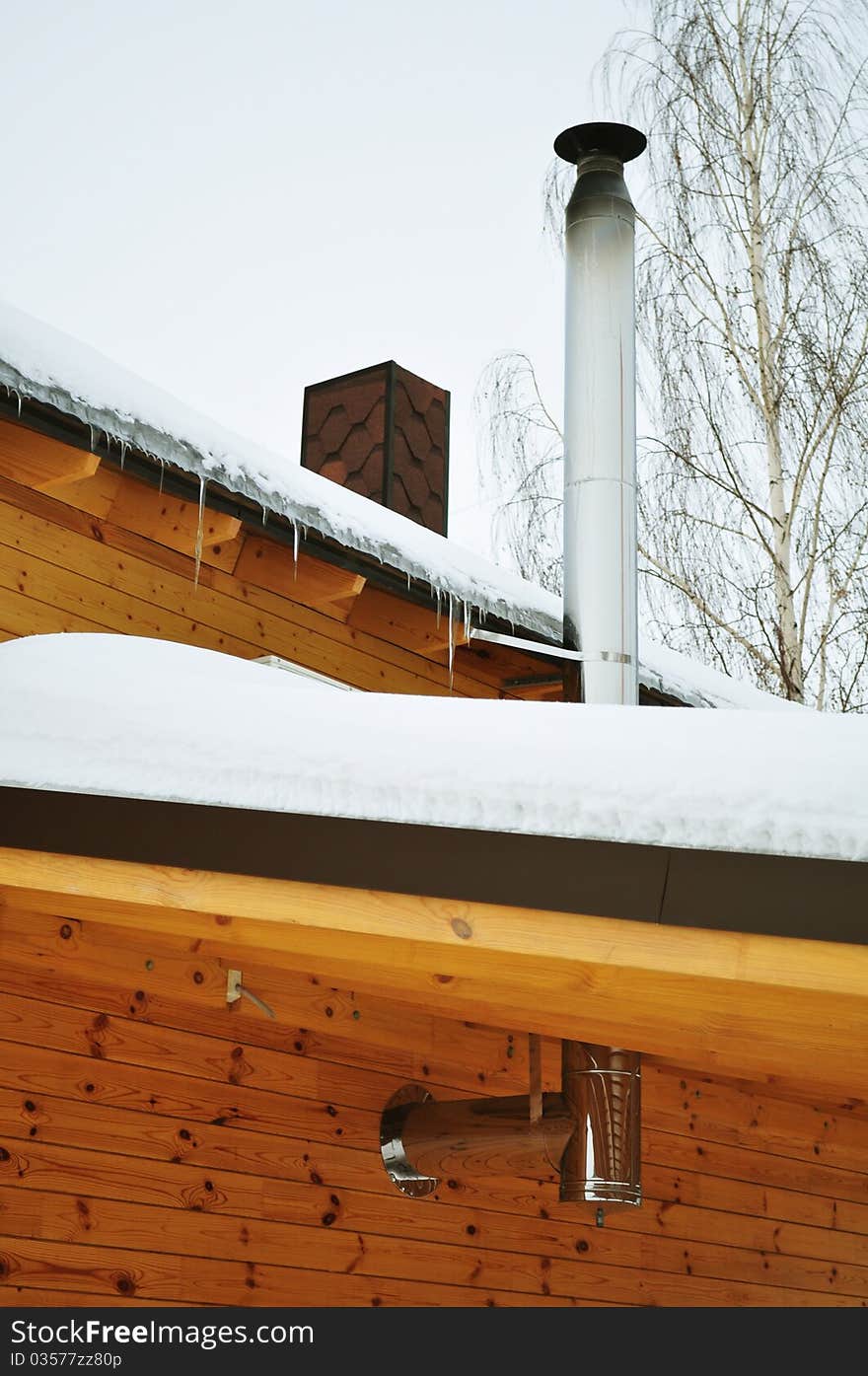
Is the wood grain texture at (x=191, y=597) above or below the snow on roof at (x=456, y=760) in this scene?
above

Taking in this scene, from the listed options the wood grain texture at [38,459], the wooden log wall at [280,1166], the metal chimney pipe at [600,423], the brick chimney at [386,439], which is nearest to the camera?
the wooden log wall at [280,1166]

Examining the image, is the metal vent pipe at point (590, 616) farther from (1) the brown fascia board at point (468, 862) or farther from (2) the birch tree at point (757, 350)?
(2) the birch tree at point (757, 350)

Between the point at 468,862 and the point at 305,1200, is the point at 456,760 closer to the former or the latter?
the point at 468,862

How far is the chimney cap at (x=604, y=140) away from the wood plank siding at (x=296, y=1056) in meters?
1.82

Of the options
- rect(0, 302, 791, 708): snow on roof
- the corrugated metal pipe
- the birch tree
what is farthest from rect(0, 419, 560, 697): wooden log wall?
the birch tree

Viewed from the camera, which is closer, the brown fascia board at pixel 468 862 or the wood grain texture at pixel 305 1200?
the brown fascia board at pixel 468 862

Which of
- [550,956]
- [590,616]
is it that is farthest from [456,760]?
[590,616]

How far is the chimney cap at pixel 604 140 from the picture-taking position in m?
4.88

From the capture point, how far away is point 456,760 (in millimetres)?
1867

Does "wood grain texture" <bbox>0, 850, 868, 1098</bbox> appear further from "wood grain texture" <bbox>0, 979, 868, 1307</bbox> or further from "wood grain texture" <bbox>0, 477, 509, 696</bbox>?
"wood grain texture" <bbox>0, 477, 509, 696</bbox>

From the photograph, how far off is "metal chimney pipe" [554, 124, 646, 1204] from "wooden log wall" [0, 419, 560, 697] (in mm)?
510

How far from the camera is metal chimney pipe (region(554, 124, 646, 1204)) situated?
452 centimetres

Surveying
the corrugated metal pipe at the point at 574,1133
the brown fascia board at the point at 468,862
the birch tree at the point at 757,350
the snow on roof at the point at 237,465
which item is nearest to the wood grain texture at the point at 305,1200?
the corrugated metal pipe at the point at 574,1133

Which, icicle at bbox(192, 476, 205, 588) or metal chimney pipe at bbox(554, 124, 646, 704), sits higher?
metal chimney pipe at bbox(554, 124, 646, 704)
